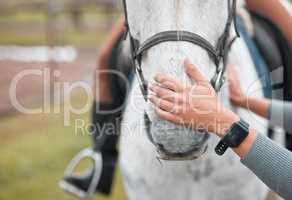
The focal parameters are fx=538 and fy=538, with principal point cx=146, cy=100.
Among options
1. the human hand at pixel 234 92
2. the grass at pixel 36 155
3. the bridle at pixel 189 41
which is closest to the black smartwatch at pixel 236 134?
the bridle at pixel 189 41

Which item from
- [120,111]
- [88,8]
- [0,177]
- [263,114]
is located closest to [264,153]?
[263,114]

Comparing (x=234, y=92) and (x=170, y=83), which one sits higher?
(x=170, y=83)

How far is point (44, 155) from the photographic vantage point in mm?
5609

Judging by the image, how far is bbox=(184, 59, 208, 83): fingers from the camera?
1.64m

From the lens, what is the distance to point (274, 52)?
9.05 ft

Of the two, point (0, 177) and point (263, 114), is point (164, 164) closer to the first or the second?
point (263, 114)

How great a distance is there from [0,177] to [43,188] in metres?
0.50

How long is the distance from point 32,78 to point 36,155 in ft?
12.0

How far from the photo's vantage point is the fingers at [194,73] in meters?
1.64

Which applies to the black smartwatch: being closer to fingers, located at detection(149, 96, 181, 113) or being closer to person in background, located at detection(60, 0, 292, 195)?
fingers, located at detection(149, 96, 181, 113)

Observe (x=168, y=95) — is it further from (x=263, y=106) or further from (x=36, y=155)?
(x=36, y=155)

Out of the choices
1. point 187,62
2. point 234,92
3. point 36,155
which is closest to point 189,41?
point 187,62

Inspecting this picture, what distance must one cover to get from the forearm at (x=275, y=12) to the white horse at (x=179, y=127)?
0.63 ft

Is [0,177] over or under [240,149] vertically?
under
